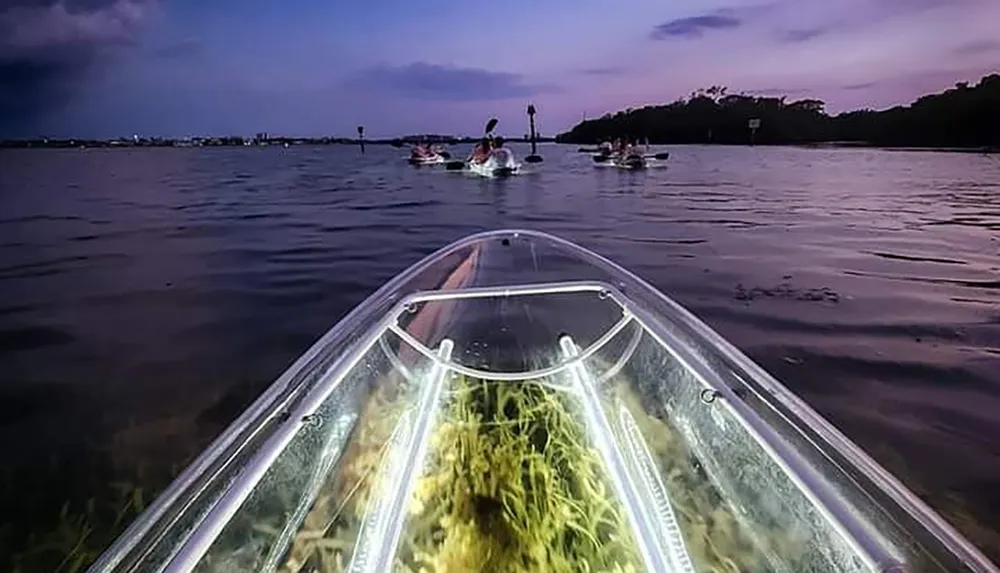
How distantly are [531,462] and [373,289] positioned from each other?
15.8 ft

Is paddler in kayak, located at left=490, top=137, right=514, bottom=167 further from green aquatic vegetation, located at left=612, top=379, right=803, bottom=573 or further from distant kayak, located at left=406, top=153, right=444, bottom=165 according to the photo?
green aquatic vegetation, located at left=612, top=379, right=803, bottom=573

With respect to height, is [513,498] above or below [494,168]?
below

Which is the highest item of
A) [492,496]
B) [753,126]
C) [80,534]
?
[753,126]

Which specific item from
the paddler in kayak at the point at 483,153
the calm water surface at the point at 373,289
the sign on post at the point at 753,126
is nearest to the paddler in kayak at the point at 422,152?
the paddler in kayak at the point at 483,153

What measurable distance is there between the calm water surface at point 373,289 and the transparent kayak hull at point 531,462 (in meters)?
1.41

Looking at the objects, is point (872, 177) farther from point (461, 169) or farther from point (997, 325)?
point (997, 325)

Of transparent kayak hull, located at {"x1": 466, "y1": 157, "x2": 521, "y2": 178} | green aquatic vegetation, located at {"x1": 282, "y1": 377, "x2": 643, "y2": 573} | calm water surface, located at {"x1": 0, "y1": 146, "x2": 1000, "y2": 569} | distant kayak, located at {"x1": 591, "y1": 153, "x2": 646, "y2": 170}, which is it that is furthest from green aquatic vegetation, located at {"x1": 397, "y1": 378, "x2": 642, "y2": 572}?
distant kayak, located at {"x1": 591, "y1": 153, "x2": 646, "y2": 170}

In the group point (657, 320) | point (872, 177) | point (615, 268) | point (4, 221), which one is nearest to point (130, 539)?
point (657, 320)

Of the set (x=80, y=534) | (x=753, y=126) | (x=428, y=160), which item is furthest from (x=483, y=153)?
(x=753, y=126)

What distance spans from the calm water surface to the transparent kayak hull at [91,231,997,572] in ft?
4.64

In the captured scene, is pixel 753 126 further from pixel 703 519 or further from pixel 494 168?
pixel 703 519

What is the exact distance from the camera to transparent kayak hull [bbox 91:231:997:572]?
146 cm

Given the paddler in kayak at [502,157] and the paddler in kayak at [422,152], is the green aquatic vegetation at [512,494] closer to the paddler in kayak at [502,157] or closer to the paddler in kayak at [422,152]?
the paddler in kayak at [502,157]

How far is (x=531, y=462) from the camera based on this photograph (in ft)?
7.86
